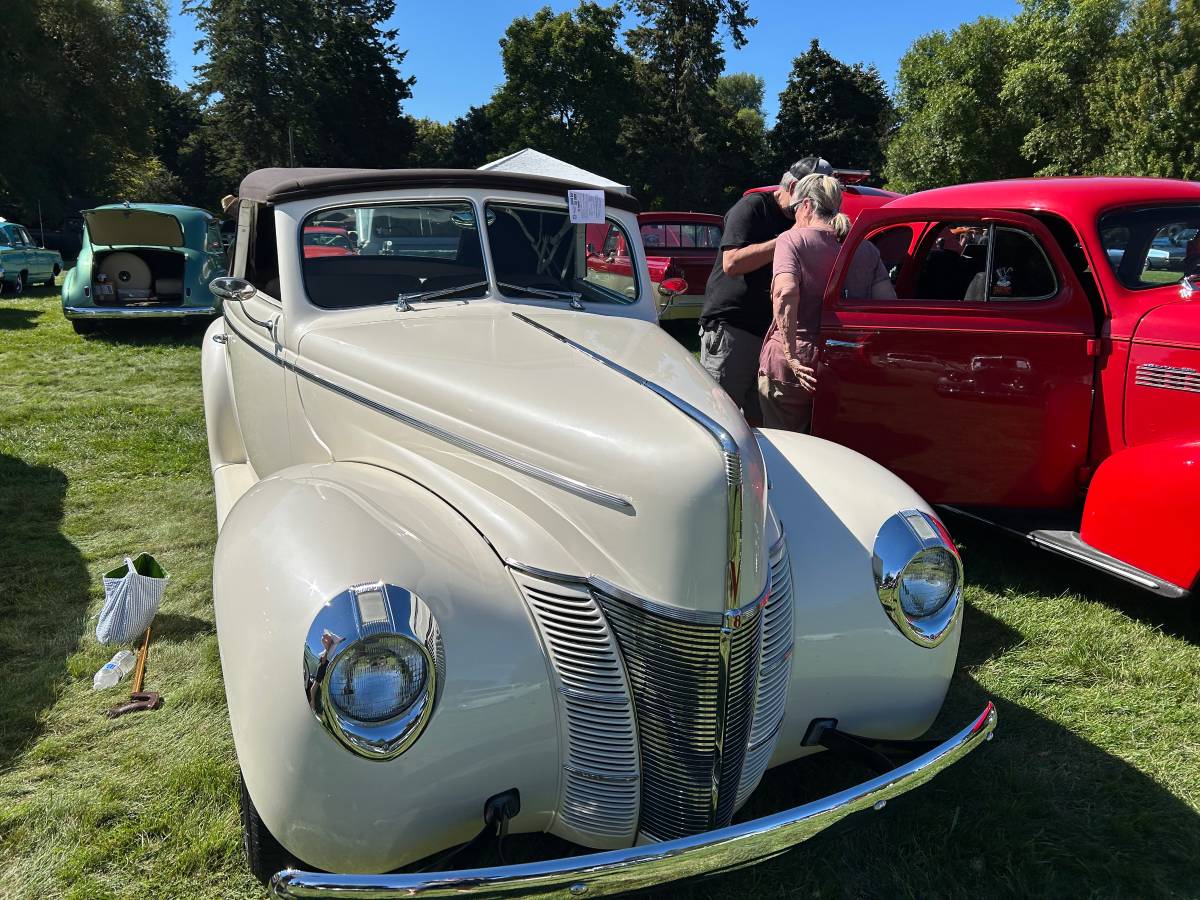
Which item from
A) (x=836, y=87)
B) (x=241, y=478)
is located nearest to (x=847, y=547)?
(x=241, y=478)

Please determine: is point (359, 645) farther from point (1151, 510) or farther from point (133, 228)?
point (133, 228)

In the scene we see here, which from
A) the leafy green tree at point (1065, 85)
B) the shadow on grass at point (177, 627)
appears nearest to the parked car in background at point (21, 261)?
the shadow on grass at point (177, 627)

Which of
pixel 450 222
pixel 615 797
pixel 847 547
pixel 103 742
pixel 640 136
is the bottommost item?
pixel 103 742

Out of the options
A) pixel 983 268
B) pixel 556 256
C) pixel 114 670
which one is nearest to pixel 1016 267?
pixel 983 268

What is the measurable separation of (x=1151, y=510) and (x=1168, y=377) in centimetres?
65

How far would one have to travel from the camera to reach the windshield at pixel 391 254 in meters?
3.17

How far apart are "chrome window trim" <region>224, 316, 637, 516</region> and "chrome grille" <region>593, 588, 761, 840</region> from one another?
222 mm

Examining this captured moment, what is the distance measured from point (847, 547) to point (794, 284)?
6.83 ft

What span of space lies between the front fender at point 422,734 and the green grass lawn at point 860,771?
24.2 inches

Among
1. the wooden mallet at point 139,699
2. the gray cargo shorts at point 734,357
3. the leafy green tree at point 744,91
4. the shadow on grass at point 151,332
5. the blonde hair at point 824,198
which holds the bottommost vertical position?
the wooden mallet at point 139,699

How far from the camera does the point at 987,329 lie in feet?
13.1

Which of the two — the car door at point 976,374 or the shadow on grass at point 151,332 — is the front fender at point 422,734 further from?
the shadow on grass at point 151,332

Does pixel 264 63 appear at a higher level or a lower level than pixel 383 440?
higher

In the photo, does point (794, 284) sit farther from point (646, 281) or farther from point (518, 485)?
point (518, 485)
